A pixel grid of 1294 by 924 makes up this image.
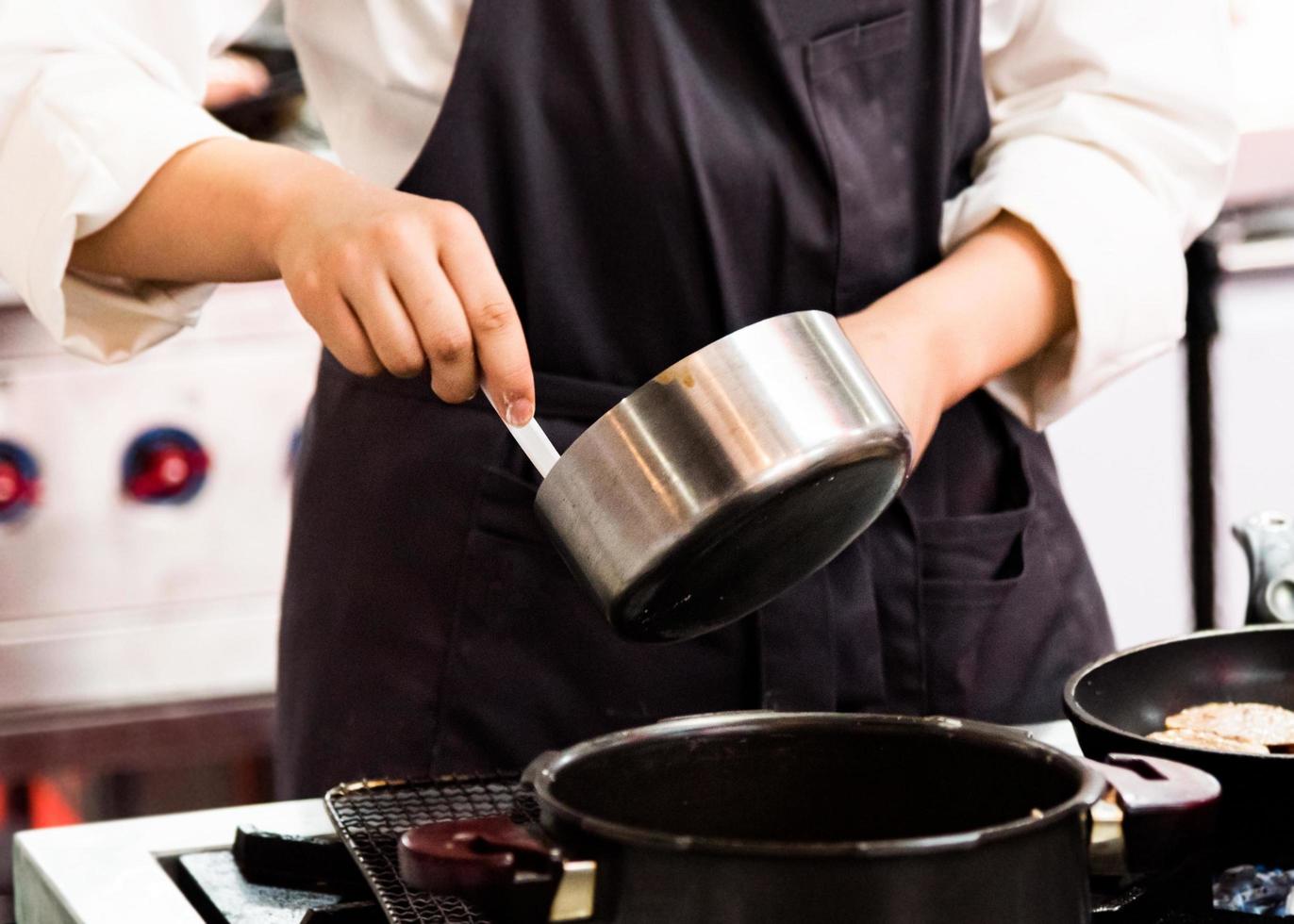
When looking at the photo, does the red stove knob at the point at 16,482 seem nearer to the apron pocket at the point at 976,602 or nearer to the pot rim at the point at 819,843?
the apron pocket at the point at 976,602

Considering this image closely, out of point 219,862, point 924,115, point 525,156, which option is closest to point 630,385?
point 525,156

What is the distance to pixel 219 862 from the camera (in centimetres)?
70

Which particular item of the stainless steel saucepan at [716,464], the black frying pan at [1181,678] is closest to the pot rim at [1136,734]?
the black frying pan at [1181,678]

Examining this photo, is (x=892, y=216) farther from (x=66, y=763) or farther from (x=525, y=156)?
(x=66, y=763)

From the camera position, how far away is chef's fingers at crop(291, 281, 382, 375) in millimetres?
739

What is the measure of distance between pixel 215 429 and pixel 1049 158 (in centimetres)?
109

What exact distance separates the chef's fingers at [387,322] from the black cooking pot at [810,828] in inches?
8.7

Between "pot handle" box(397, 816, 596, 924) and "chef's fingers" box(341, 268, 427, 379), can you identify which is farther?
"chef's fingers" box(341, 268, 427, 379)

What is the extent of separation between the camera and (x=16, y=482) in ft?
5.79

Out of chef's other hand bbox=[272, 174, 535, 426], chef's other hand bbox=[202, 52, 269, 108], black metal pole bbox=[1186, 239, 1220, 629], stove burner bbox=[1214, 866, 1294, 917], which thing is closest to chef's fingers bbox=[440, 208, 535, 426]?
chef's other hand bbox=[272, 174, 535, 426]

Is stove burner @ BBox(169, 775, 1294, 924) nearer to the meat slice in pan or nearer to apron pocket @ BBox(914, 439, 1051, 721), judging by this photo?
the meat slice in pan

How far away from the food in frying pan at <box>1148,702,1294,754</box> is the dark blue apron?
22 centimetres

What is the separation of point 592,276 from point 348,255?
239mm

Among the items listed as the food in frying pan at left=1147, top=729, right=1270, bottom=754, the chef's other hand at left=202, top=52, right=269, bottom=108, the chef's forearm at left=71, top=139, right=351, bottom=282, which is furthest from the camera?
the chef's other hand at left=202, top=52, right=269, bottom=108
